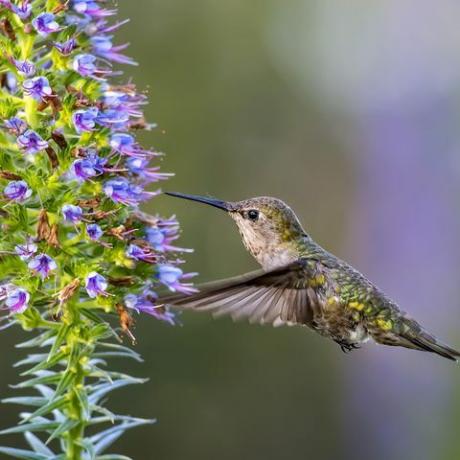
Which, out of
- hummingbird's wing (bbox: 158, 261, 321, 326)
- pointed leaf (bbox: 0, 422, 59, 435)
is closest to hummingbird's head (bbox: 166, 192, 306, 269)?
hummingbird's wing (bbox: 158, 261, 321, 326)

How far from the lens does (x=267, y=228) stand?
6.68 m

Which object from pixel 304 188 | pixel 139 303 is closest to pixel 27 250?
pixel 139 303

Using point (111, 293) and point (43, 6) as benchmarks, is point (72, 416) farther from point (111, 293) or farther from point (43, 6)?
point (43, 6)

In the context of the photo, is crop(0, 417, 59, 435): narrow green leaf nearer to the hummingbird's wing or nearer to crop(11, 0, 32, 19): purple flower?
the hummingbird's wing

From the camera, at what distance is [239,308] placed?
19.3 feet

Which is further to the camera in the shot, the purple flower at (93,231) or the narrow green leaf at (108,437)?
the narrow green leaf at (108,437)

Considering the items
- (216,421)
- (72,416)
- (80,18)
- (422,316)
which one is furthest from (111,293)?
(216,421)

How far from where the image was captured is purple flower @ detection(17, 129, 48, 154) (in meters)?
5.24

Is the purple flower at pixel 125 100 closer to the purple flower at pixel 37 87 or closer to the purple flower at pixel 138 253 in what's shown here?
the purple flower at pixel 37 87

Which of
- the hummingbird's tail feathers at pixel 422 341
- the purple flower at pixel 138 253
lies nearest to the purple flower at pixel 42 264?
the purple flower at pixel 138 253

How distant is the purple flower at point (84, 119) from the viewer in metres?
5.32

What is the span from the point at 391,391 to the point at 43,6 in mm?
11194

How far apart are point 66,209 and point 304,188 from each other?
588 inches

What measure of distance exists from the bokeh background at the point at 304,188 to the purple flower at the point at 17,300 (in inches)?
341
